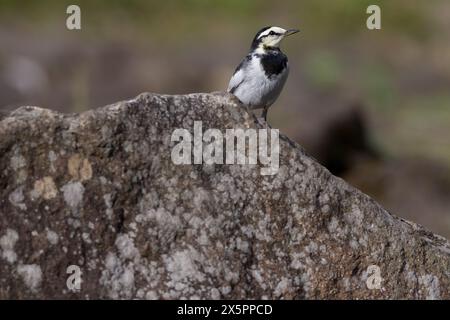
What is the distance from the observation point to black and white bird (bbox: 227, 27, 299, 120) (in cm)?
831

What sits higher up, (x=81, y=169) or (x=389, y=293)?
(x=81, y=169)

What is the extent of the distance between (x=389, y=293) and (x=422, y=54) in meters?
14.7

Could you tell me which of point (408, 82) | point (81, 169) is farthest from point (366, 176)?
point (81, 169)

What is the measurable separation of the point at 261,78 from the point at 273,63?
245 mm

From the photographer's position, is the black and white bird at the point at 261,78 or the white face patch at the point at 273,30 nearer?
the black and white bird at the point at 261,78

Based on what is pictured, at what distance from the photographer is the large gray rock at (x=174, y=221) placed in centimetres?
469

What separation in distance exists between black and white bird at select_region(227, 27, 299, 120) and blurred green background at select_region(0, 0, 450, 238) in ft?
14.1

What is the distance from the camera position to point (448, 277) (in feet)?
17.2

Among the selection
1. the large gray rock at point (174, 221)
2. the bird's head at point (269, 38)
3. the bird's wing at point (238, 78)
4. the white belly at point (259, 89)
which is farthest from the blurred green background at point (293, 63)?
the large gray rock at point (174, 221)

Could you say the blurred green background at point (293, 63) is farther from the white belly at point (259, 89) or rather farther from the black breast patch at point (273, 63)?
the white belly at point (259, 89)

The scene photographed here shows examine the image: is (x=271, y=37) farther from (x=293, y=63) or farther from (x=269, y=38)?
(x=293, y=63)

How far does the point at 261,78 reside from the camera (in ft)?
27.3
